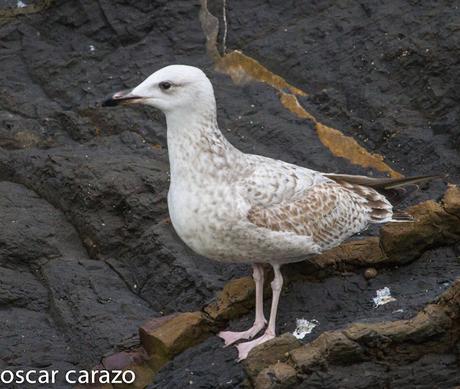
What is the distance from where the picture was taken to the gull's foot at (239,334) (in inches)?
294

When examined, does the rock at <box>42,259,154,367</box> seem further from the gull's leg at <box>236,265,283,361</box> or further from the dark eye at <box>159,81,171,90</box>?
the dark eye at <box>159,81,171,90</box>

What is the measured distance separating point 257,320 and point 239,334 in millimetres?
209

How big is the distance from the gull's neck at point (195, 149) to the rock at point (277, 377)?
1.68 m

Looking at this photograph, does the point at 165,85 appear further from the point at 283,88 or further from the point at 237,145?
the point at 283,88

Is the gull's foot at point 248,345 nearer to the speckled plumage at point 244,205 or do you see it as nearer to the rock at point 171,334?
the rock at point 171,334

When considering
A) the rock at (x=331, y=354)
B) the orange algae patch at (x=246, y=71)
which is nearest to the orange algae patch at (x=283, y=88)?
the orange algae patch at (x=246, y=71)

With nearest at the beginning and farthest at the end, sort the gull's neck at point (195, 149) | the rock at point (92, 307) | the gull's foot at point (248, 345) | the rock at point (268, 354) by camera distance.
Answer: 1. the rock at point (268, 354)
2. the gull's foot at point (248, 345)
3. the gull's neck at point (195, 149)
4. the rock at point (92, 307)

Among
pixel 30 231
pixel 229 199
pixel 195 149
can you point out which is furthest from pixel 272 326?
pixel 30 231

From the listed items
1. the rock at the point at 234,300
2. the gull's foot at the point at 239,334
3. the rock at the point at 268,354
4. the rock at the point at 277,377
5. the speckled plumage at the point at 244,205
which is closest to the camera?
the rock at the point at 277,377

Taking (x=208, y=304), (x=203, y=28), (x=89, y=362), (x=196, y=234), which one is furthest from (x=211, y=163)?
(x=203, y=28)

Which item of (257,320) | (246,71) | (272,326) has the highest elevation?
(272,326)

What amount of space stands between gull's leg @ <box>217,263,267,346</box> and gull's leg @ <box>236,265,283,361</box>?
0.36ft

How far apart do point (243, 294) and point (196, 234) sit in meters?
0.81

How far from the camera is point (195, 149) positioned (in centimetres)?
766
